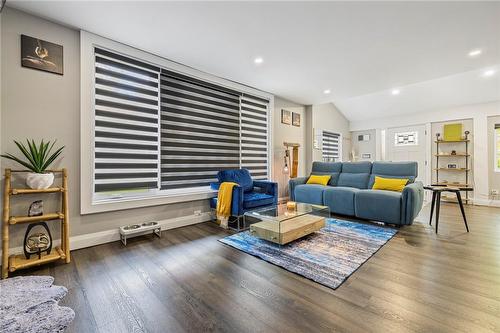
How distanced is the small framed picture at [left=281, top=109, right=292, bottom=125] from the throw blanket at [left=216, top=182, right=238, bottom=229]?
2682 millimetres

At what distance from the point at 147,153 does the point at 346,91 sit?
4248 millimetres

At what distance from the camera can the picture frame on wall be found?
2.34 m

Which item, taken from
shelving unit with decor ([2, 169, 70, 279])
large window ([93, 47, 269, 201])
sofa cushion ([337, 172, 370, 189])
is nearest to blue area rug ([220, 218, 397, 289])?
sofa cushion ([337, 172, 370, 189])

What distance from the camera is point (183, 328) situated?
139 centimetres

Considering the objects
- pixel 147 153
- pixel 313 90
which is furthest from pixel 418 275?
pixel 313 90

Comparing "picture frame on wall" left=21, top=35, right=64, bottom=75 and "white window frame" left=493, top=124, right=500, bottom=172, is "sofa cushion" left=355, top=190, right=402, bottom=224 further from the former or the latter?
"picture frame on wall" left=21, top=35, right=64, bottom=75

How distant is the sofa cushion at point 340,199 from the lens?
384 centimetres

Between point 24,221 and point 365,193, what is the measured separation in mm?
4381

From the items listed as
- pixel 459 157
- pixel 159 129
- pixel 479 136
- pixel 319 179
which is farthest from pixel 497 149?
pixel 159 129

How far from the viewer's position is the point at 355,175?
14.7 ft

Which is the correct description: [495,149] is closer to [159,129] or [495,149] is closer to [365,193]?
[365,193]

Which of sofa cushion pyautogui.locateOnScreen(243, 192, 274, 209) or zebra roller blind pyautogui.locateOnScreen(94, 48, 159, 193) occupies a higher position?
zebra roller blind pyautogui.locateOnScreen(94, 48, 159, 193)

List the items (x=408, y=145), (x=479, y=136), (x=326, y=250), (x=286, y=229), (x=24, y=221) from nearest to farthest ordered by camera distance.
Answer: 1. (x=24, y=221)
2. (x=326, y=250)
3. (x=286, y=229)
4. (x=479, y=136)
5. (x=408, y=145)

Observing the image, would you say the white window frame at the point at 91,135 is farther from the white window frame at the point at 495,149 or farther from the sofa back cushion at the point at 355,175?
the white window frame at the point at 495,149
